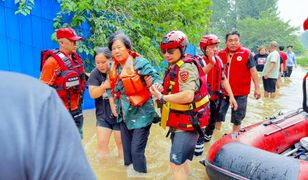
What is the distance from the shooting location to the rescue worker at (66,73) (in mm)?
3100

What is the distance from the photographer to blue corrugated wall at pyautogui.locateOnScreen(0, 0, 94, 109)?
495cm

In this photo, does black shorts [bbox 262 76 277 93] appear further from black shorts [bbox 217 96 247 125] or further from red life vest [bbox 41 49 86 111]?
red life vest [bbox 41 49 86 111]

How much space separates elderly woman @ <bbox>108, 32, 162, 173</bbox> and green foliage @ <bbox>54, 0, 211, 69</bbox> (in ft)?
7.50

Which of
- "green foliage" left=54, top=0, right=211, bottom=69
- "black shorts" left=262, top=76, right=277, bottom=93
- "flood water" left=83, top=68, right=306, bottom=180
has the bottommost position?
"flood water" left=83, top=68, right=306, bottom=180

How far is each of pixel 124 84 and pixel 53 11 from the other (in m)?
3.20

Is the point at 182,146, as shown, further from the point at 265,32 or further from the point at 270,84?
the point at 265,32

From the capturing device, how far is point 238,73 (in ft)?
15.4

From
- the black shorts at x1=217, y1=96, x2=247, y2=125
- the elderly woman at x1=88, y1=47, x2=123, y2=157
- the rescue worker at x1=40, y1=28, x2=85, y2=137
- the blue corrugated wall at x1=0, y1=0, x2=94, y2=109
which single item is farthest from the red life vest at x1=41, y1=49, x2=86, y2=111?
the black shorts at x1=217, y1=96, x2=247, y2=125

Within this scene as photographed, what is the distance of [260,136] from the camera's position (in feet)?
11.0

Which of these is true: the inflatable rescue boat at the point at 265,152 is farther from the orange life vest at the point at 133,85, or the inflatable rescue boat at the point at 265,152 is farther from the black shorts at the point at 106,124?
the black shorts at the point at 106,124

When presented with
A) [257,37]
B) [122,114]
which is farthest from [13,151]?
[257,37]

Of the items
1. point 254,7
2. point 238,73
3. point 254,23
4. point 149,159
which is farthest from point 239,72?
point 254,7

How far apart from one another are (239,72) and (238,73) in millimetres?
22

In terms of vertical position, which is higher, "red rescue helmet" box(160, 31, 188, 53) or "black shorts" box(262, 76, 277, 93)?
"red rescue helmet" box(160, 31, 188, 53)
